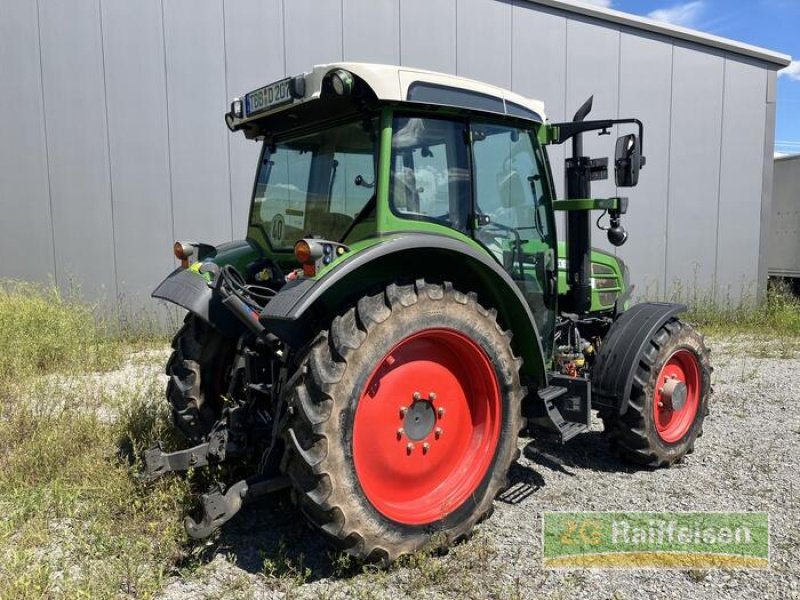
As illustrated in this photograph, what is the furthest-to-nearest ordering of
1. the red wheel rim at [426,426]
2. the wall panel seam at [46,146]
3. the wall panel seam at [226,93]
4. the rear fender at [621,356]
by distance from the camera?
the wall panel seam at [226,93]
the wall panel seam at [46,146]
the rear fender at [621,356]
the red wheel rim at [426,426]

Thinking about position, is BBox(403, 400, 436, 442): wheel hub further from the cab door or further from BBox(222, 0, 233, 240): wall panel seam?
BBox(222, 0, 233, 240): wall panel seam

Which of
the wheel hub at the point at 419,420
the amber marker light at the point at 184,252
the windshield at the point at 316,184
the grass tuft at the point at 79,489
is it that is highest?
the windshield at the point at 316,184

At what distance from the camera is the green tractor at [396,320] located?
106 inches

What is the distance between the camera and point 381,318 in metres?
2.74

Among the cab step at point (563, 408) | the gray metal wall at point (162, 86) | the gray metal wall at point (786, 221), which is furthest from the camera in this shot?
the gray metal wall at point (786, 221)

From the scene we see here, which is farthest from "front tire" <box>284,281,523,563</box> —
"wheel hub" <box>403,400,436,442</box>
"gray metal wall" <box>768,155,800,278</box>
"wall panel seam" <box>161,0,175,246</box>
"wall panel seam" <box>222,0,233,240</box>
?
"gray metal wall" <box>768,155,800,278</box>

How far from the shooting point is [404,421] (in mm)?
3014

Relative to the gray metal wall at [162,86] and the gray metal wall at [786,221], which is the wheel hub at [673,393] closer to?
the gray metal wall at [162,86]

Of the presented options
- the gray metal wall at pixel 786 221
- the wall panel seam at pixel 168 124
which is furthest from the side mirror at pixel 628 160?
the gray metal wall at pixel 786 221

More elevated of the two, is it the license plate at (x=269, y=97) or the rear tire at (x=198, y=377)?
the license plate at (x=269, y=97)

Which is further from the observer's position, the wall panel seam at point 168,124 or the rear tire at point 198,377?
the wall panel seam at point 168,124

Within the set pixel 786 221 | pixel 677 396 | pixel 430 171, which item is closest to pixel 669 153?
pixel 786 221

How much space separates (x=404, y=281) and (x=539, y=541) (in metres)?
1.49

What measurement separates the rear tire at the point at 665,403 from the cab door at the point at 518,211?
64cm
